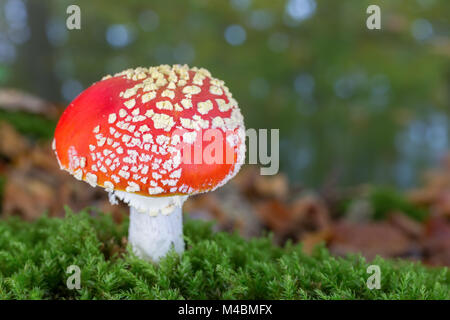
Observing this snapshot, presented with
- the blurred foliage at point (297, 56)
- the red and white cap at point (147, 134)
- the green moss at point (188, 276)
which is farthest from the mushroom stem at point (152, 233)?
the blurred foliage at point (297, 56)

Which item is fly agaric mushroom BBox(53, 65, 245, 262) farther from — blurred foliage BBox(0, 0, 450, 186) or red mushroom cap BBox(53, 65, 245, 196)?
blurred foliage BBox(0, 0, 450, 186)

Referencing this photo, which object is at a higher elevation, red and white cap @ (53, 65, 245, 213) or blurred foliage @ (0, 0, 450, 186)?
blurred foliage @ (0, 0, 450, 186)

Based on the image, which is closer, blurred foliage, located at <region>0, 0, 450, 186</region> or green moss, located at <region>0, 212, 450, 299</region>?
green moss, located at <region>0, 212, 450, 299</region>

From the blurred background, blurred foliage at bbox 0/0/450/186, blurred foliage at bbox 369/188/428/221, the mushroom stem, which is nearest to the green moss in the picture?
the mushroom stem

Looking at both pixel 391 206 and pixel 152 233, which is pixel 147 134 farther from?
pixel 391 206

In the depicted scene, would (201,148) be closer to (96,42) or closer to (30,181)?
(30,181)

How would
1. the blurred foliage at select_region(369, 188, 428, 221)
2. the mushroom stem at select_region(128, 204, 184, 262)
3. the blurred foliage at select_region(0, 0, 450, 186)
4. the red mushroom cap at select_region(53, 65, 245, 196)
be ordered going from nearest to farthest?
the red mushroom cap at select_region(53, 65, 245, 196), the mushroom stem at select_region(128, 204, 184, 262), the blurred foliage at select_region(369, 188, 428, 221), the blurred foliage at select_region(0, 0, 450, 186)
